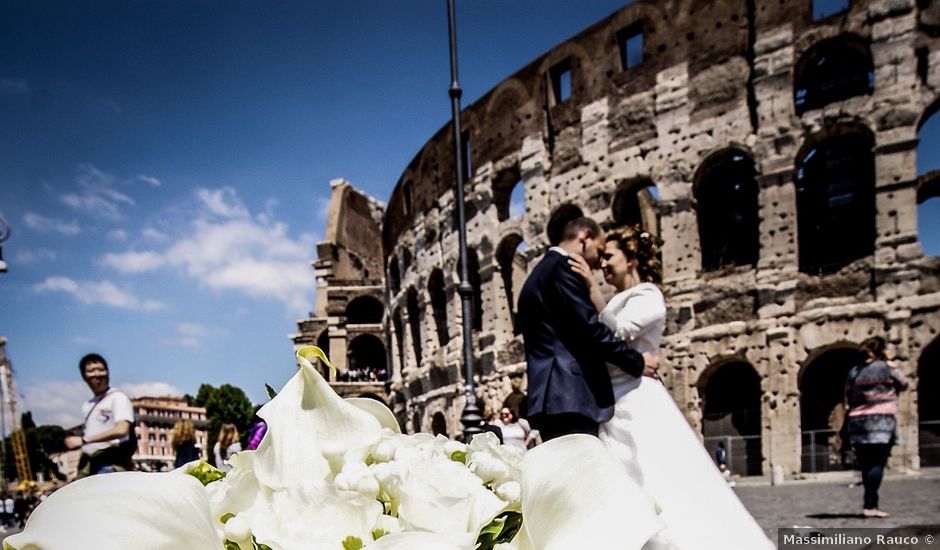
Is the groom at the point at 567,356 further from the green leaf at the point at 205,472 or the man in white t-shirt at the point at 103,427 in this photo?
the man in white t-shirt at the point at 103,427

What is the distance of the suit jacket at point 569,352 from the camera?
3.20 m

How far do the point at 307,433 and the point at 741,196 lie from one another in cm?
1972

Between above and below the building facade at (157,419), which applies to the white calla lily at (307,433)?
above

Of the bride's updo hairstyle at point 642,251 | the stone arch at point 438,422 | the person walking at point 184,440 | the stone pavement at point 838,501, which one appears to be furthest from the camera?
the stone arch at point 438,422

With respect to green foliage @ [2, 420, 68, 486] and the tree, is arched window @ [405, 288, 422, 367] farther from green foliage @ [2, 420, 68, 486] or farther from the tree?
green foliage @ [2, 420, 68, 486]

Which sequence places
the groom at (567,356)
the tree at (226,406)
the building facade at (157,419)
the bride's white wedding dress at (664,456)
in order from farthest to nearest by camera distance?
the building facade at (157,419) → the tree at (226,406) → the groom at (567,356) → the bride's white wedding dress at (664,456)

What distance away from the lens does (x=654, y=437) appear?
3186 mm

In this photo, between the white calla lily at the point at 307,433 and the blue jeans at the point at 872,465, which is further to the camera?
the blue jeans at the point at 872,465

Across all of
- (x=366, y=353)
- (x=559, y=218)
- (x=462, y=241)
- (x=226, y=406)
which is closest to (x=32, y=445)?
(x=226, y=406)

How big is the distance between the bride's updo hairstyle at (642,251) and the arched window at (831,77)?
488 inches

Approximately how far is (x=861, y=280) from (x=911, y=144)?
9.26 ft

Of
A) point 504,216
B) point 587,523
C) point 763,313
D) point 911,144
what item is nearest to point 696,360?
point 763,313

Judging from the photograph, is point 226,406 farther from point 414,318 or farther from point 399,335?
point 414,318

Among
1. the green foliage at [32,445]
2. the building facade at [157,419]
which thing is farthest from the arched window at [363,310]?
the building facade at [157,419]
